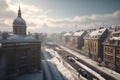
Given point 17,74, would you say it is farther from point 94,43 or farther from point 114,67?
point 94,43

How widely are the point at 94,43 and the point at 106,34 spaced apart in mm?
7541

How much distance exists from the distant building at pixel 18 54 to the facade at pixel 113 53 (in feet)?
85.9

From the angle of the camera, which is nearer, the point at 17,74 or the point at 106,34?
the point at 17,74

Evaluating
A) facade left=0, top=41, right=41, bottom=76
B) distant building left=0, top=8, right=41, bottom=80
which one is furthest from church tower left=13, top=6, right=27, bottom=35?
facade left=0, top=41, right=41, bottom=76

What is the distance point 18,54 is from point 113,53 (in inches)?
1267

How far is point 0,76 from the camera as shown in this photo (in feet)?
115

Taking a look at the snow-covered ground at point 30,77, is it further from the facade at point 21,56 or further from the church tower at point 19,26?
the church tower at point 19,26

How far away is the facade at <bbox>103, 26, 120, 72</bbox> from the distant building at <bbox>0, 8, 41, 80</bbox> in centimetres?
2619

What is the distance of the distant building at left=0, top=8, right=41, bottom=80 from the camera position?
38938mm

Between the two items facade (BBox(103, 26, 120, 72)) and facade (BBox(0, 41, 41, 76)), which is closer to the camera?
facade (BBox(0, 41, 41, 76))

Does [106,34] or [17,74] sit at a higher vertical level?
[106,34]

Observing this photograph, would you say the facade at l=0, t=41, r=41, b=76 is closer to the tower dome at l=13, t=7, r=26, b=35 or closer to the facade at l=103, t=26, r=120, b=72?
the tower dome at l=13, t=7, r=26, b=35

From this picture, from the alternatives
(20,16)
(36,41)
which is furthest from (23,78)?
(20,16)

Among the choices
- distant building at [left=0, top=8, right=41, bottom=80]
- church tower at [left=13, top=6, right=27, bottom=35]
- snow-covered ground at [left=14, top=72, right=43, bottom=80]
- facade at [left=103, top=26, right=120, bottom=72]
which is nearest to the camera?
snow-covered ground at [left=14, top=72, right=43, bottom=80]
